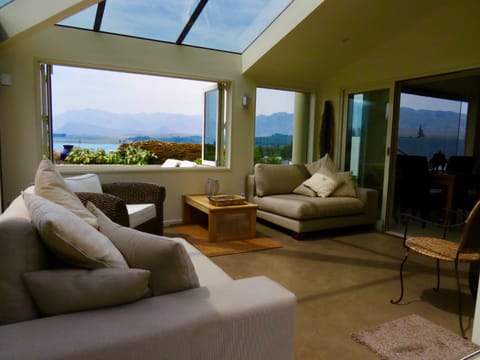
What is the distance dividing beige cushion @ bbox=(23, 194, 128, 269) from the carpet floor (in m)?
1.17

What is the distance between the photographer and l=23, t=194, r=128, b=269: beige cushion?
1046 mm

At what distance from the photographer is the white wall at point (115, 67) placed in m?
3.56

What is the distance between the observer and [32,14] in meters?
2.87

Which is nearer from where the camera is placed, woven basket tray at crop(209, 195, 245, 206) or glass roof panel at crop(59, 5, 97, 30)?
glass roof panel at crop(59, 5, 97, 30)

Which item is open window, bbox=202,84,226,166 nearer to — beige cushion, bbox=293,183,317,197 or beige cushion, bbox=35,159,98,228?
beige cushion, bbox=293,183,317,197

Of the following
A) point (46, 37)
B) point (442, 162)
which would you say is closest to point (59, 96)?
point (46, 37)

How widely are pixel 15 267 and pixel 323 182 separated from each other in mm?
3937

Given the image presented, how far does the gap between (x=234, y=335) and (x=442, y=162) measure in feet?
18.7

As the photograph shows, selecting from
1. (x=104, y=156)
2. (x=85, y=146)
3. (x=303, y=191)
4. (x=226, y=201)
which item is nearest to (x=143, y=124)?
(x=85, y=146)

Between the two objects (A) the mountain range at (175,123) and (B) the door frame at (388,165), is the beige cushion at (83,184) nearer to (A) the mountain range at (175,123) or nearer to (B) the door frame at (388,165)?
(A) the mountain range at (175,123)

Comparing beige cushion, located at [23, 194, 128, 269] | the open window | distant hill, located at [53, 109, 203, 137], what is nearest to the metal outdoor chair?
beige cushion, located at [23, 194, 128, 269]

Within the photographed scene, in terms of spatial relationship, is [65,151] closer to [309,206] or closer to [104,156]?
[104,156]

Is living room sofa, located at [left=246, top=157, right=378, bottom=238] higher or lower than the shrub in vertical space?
lower

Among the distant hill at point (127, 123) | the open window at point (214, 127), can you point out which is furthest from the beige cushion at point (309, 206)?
the distant hill at point (127, 123)
